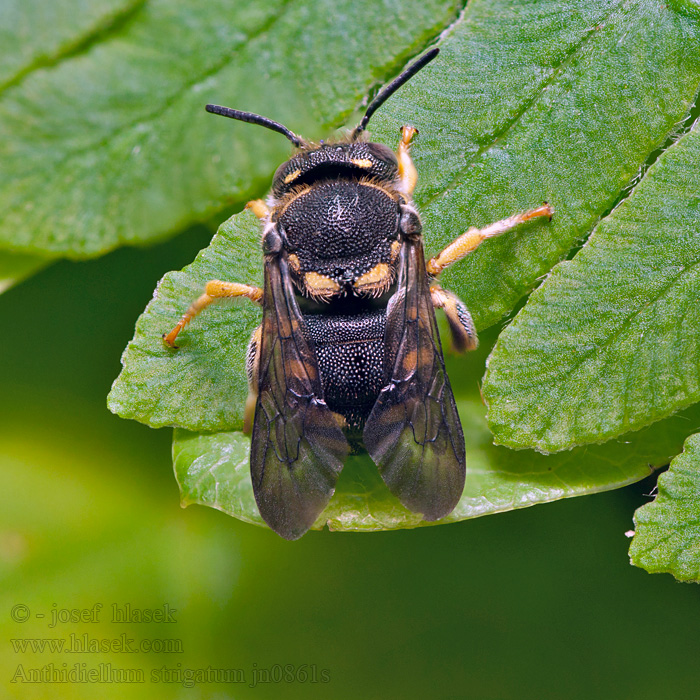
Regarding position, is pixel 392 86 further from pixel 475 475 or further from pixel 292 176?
pixel 475 475

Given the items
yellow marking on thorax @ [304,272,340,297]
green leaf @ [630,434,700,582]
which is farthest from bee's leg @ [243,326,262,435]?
green leaf @ [630,434,700,582]

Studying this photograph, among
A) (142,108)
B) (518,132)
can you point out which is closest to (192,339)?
(142,108)

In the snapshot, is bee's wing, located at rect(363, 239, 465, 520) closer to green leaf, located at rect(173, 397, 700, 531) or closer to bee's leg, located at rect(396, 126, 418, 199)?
green leaf, located at rect(173, 397, 700, 531)

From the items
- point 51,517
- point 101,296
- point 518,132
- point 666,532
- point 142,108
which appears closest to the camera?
point 666,532

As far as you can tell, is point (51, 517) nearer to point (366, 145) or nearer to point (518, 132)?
point (366, 145)

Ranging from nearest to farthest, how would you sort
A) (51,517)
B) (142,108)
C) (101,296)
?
(142,108), (51,517), (101,296)

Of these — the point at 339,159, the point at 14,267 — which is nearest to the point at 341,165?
the point at 339,159
